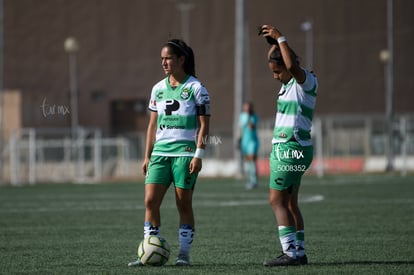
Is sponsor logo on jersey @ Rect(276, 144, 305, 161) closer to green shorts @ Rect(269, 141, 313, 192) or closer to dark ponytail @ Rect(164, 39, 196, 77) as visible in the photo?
green shorts @ Rect(269, 141, 313, 192)

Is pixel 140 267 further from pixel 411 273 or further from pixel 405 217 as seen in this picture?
pixel 405 217

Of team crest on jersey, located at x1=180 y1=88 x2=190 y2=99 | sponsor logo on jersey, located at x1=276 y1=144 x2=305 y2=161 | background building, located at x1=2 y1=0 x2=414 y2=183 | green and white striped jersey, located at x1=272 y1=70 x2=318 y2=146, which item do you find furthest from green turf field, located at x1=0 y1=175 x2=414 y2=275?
background building, located at x1=2 y1=0 x2=414 y2=183

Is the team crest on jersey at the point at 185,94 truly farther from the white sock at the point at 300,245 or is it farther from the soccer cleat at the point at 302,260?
the soccer cleat at the point at 302,260

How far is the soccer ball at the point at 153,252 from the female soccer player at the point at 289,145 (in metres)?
1.01

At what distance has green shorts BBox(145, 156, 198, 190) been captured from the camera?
9664 millimetres

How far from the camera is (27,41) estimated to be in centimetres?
5947

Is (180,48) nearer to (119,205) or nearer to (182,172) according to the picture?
(182,172)

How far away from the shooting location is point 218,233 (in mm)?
13398

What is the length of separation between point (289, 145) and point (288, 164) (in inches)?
7.4

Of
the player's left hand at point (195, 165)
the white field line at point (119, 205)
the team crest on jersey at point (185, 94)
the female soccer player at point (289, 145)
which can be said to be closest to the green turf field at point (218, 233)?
the white field line at point (119, 205)

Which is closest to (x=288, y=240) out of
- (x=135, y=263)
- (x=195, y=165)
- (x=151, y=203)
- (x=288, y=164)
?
(x=288, y=164)

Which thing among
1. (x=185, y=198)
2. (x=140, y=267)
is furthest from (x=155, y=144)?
(x=140, y=267)

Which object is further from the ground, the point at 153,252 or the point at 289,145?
the point at 289,145

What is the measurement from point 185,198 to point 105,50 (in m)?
50.7
